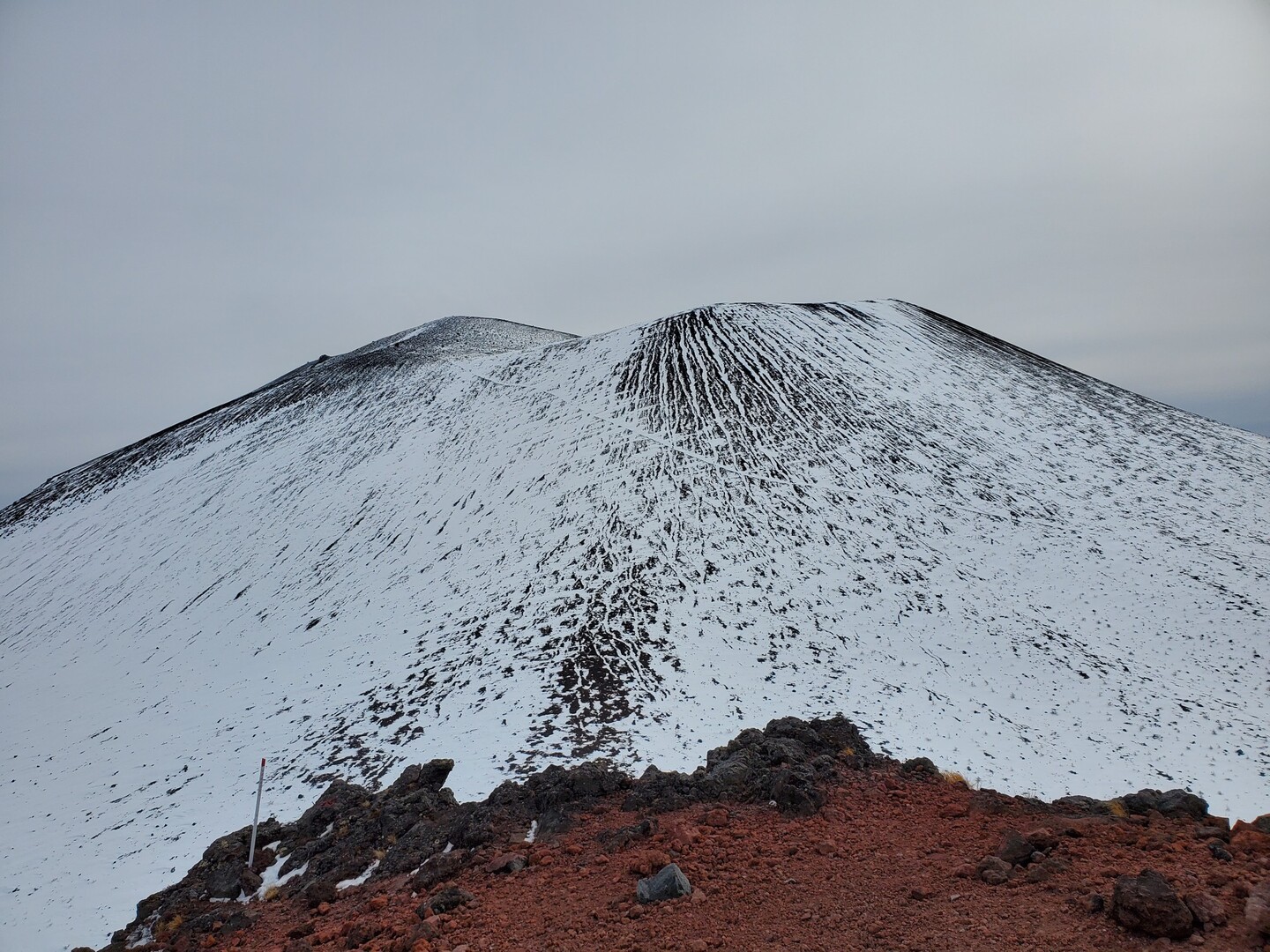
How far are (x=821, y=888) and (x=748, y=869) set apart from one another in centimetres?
72

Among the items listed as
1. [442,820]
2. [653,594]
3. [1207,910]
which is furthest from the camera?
[653,594]

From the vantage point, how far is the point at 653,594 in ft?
61.3

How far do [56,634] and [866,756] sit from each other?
109 feet

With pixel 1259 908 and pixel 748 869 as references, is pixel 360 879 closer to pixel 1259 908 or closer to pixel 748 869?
pixel 748 869

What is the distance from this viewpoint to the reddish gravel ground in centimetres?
487

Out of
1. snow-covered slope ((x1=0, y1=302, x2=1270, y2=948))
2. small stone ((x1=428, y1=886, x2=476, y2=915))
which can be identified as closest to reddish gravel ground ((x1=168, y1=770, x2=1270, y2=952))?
small stone ((x1=428, y1=886, x2=476, y2=915))

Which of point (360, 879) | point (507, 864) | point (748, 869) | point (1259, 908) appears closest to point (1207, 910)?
point (1259, 908)

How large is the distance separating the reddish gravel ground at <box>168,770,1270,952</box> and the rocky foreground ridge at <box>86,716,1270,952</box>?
2cm

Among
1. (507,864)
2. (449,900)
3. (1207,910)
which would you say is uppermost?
(1207,910)

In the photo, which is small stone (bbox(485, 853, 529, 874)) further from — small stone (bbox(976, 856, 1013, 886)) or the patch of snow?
small stone (bbox(976, 856, 1013, 886))

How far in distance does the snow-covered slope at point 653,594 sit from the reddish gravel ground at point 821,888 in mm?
5444

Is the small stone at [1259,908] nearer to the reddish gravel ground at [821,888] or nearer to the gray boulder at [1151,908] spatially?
the reddish gravel ground at [821,888]

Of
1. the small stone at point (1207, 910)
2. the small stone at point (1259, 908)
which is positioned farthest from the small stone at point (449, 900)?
the small stone at point (1259, 908)

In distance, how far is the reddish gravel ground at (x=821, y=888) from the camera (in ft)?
16.0
